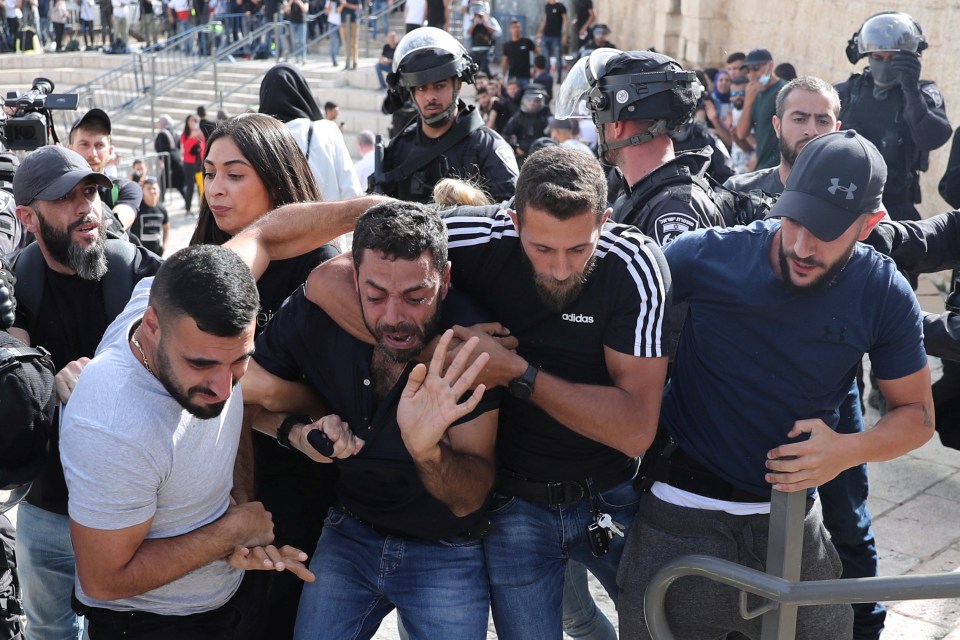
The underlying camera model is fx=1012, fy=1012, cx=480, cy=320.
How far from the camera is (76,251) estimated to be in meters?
3.43

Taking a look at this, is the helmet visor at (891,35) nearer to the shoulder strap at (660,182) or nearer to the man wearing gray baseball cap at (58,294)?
the shoulder strap at (660,182)

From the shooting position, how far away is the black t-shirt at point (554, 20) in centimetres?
1730

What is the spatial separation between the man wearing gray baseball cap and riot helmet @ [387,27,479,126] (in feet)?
6.25

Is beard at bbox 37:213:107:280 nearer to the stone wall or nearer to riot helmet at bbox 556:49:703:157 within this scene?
riot helmet at bbox 556:49:703:157

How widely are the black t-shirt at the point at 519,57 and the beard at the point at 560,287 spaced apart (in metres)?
13.6

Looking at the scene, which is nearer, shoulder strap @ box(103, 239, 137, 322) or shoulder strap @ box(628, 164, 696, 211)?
shoulder strap @ box(103, 239, 137, 322)

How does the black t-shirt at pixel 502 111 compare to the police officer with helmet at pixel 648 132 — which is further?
the black t-shirt at pixel 502 111

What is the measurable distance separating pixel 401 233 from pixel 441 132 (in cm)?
258

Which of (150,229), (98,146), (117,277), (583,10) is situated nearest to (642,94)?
(117,277)

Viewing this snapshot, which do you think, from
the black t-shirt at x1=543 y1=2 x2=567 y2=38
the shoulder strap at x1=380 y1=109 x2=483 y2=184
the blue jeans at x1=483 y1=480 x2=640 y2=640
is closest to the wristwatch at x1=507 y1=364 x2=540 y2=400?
the blue jeans at x1=483 y1=480 x2=640 y2=640

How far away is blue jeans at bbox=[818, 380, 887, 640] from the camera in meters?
3.59

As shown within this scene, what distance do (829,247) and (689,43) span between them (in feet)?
45.0

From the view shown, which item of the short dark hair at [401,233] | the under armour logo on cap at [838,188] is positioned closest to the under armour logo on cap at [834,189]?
the under armour logo on cap at [838,188]

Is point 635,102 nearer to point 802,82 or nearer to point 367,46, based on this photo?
point 802,82
